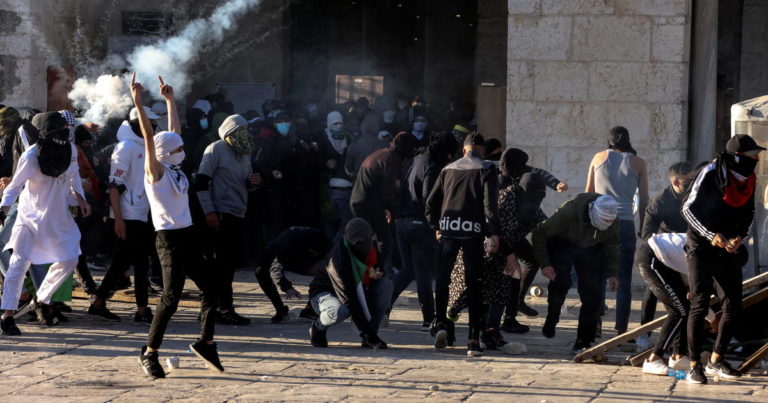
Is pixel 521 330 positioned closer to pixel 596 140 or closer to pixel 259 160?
pixel 596 140

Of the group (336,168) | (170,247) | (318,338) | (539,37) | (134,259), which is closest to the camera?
(170,247)

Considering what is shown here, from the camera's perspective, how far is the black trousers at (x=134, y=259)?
973cm

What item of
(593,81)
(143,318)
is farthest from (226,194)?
(593,81)

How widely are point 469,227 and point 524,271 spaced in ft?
4.80

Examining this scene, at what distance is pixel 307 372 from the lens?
25.5 feet

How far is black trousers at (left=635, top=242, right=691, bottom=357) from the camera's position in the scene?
309 inches

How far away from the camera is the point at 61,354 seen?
835cm

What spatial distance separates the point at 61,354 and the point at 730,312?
4.42m

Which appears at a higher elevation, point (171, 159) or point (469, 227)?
point (171, 159)

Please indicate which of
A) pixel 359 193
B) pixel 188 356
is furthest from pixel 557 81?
pixel 188 356

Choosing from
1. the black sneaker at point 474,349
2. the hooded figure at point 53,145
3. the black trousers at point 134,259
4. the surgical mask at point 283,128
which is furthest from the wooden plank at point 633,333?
the surgical mask at point 283,128

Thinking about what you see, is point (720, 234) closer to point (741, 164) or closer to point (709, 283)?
point (709, 283)

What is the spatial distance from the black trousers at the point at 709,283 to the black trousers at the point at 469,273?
164cm

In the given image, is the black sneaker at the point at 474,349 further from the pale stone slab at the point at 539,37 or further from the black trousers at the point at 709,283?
the pale stone slab at the point at 539,37
